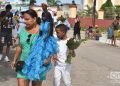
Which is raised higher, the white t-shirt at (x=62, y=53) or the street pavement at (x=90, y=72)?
the white t-shirt at (x=62, y=53)

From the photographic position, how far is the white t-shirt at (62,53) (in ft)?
29.3

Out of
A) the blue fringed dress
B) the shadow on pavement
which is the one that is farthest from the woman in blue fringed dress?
the shadow on pavement

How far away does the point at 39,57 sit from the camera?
707cm

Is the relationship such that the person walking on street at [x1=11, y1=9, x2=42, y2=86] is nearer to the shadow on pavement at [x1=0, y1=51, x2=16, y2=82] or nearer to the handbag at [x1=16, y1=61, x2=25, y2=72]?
the handbag at [x1=16, y1=61, x2=25, y2=72]

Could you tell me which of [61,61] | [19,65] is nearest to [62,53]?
[61,61]

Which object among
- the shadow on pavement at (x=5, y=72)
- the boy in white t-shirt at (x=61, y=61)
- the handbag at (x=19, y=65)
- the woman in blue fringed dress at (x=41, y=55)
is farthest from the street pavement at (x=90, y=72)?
the handbag at (x=19, y=65)

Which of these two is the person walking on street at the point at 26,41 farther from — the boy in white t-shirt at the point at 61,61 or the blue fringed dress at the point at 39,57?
the boy in white t-shirt at the point at 61,61

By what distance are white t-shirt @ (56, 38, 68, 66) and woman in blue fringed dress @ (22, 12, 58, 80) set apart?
1612 mm

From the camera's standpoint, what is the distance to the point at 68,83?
9.03 meters

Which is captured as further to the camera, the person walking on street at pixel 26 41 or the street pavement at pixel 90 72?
the street pavement at pixel 90 72

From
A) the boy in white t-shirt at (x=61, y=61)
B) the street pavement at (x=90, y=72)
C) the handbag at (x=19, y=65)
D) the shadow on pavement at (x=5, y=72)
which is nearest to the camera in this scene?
the handbag at (x=19, y=65)

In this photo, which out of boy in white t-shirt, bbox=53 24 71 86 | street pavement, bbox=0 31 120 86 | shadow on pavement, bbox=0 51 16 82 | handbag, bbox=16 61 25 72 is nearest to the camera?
handbag, bbox=16 61 25 72

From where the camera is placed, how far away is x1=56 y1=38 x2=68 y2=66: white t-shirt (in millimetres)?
8938

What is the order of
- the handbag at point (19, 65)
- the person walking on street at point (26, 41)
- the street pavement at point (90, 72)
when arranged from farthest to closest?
the street pavement at point (90, 72), the person walking on street at point (26, 41), the handbag at point (19, 65)
